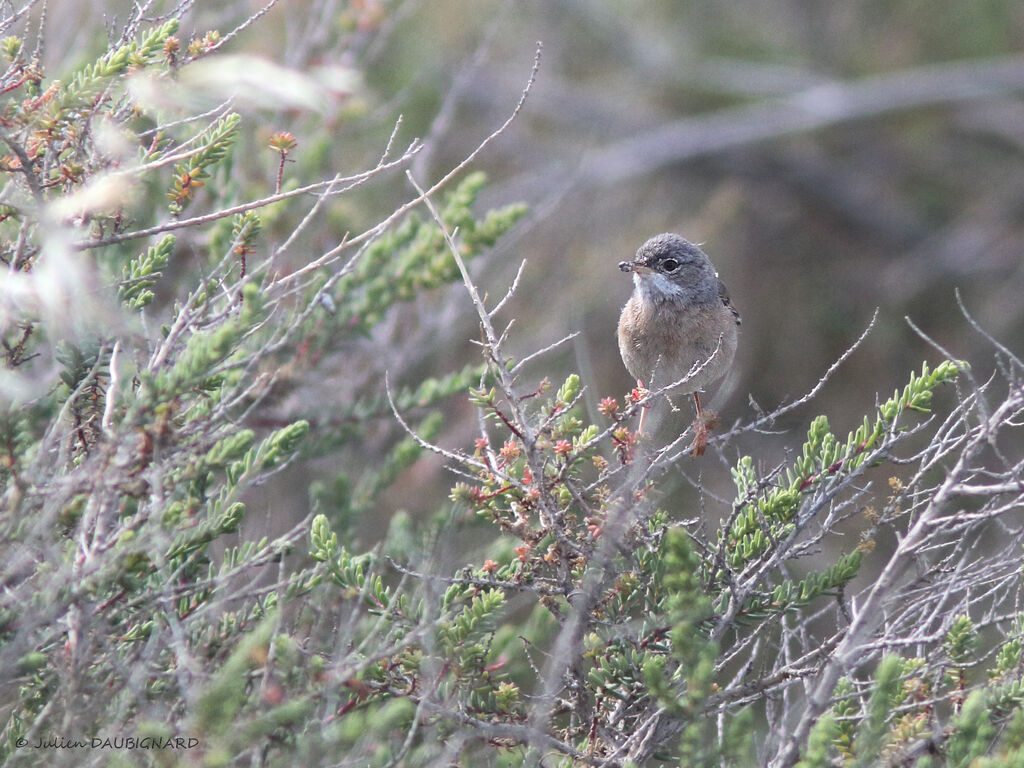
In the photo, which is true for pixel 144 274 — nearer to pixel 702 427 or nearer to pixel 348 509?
pixel 348 509

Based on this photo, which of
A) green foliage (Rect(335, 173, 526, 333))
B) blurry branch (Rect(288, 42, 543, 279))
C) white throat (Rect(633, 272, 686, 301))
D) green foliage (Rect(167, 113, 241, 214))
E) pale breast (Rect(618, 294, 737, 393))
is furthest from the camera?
white throat (Rect(633, 272, 686, 301))

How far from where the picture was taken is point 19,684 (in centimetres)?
305

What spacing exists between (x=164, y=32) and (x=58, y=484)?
1538 millimetres

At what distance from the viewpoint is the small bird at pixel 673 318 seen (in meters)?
5.26

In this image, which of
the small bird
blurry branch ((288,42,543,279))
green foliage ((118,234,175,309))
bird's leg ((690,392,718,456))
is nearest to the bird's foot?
bird's leg ((690,392,718,456))

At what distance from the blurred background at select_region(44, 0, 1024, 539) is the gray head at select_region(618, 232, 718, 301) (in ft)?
7.05

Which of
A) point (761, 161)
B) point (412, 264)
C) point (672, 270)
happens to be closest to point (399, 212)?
point (412, 264)

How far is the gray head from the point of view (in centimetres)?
545

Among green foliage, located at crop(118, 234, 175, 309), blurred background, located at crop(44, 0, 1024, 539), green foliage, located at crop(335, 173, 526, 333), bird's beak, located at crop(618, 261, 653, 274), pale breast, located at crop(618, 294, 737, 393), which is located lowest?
blurred background, located at crop(44, 0, 1024, 539)

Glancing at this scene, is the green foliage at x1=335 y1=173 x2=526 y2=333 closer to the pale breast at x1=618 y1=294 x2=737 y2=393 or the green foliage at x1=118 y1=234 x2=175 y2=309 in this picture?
the pale breast at x1=618 y1=294 x2=737 y2=393

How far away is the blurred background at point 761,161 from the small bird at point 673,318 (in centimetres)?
219

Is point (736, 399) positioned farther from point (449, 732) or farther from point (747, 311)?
point (449, 732)

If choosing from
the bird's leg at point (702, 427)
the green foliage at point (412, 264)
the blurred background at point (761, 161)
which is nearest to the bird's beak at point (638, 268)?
the green foliage at point (412, 264)

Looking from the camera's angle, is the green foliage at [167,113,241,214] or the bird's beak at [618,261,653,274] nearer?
the green foliage at [167,113,241,214]
